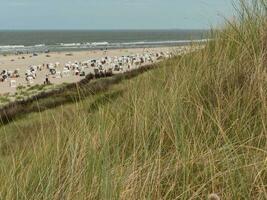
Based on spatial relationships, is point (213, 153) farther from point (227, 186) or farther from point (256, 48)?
point (256, 48)

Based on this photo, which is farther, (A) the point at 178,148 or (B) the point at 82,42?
(B) the point at 82,42

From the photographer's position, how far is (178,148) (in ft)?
8.34

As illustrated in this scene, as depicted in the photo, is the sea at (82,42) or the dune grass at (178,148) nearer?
the dune grass at (178,148)

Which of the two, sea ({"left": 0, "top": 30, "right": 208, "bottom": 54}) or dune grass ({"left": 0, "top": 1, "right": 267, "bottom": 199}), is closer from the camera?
dune grass ({"left": 0, "top": 1, "right": 267, "bottom": 199})

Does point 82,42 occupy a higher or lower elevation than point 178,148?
lower

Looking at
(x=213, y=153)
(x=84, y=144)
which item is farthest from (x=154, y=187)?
(x=84, y=144)

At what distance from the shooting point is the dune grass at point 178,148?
2.18 m

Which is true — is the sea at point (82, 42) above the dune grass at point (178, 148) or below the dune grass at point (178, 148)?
below

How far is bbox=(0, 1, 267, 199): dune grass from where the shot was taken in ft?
7.16

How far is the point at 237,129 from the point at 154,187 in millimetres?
774

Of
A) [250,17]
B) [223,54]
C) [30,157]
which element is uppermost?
[250,17]

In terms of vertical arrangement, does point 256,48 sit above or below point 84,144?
above

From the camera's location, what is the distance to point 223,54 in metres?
4.00

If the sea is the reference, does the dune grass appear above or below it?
above
